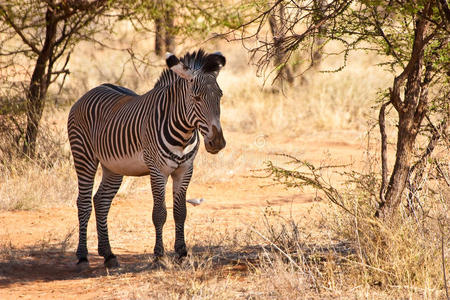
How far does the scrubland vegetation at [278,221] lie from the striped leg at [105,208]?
230 millimetres

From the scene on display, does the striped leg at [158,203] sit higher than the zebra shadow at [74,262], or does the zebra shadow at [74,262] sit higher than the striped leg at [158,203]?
the striped leg at [158,203]

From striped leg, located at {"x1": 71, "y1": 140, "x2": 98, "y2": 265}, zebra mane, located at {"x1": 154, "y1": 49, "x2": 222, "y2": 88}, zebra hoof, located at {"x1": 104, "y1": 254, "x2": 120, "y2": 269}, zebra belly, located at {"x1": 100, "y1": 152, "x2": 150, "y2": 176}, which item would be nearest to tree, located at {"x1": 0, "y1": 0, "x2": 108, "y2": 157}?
striped leg, located at {"x1": 71, "y1": 140, "x2": 98, "y2": 265}

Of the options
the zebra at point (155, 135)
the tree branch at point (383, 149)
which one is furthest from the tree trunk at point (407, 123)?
the zebra at point (155, 135)

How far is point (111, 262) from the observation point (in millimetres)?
6465

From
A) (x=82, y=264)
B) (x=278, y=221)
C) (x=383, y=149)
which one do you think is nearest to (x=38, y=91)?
(x=82, y=264)

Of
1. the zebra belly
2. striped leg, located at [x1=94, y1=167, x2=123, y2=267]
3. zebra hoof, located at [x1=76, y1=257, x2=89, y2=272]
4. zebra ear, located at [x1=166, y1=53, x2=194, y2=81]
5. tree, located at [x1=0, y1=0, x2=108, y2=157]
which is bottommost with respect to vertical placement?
zebra hoof, located at [x1=76, y1=257, x2=89, y2=272]

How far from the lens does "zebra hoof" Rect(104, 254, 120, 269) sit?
21.1 feet

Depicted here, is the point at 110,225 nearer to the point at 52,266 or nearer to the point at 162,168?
the point at 52,266

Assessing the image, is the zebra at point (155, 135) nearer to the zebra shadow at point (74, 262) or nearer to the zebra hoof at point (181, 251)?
the zebra hoof at point (181, 251)

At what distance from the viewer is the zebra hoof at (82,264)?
21.6ft

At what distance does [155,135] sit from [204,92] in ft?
2.36

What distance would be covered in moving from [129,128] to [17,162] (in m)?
3.54

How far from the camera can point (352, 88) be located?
647 inches

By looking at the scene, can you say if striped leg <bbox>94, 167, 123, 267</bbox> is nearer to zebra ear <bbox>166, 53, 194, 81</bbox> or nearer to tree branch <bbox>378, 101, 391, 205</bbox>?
zebra ear <bbox>166, 53, 194, 81</bbox>
